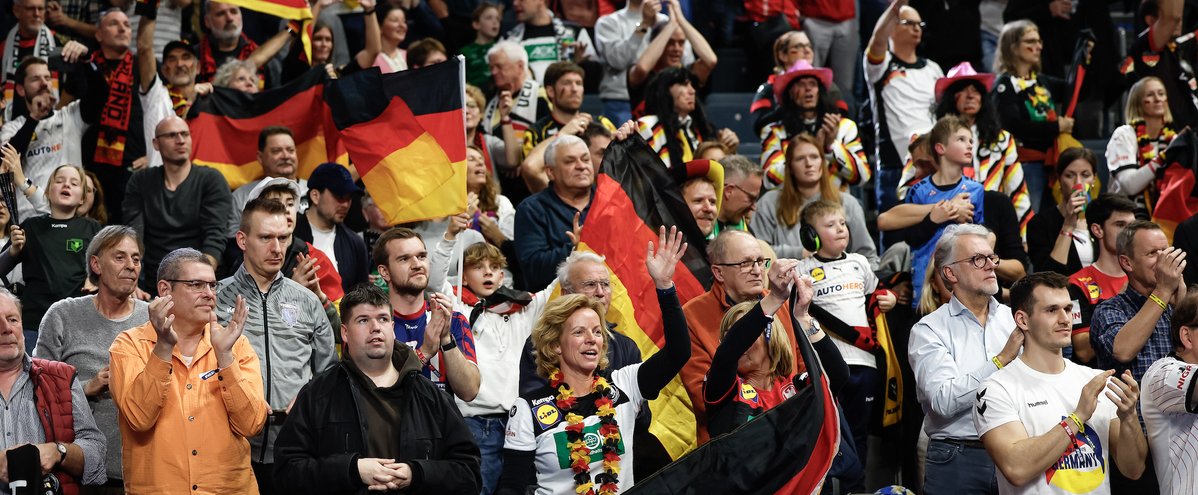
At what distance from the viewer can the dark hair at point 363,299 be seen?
4801 mm

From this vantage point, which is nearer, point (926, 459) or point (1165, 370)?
point (1165, 370)

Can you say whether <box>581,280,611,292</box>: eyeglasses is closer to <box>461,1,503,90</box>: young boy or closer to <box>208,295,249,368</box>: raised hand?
<box>208,295,249,368</box>: raised hand

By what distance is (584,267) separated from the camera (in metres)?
5.80


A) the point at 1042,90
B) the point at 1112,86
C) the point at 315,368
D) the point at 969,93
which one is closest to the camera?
the point at 315,368

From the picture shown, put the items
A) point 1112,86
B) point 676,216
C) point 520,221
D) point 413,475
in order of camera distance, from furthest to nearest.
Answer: point 1112,86 < point 520,221 < point 676,216 < point 413,475

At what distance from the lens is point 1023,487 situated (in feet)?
15.7

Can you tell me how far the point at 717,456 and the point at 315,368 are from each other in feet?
7.65

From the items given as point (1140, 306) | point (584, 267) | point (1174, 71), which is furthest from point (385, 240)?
point (1174, 71)

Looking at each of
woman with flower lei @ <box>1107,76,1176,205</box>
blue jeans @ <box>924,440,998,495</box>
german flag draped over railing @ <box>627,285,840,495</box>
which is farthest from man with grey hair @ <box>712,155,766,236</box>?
woman with flower lei @ <box>1107,76,1176,205</box>

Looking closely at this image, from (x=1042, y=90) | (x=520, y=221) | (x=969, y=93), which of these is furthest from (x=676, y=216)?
(x=1042, y=90)

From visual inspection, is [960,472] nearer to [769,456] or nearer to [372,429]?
[769,456]

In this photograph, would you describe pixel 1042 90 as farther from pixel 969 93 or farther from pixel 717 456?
pixel 717 456

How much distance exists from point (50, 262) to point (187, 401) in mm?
2432

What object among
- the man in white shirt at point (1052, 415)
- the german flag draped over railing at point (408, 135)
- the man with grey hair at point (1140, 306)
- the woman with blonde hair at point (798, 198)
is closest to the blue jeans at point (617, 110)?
the woman with blonde hair at point (798, 198)
